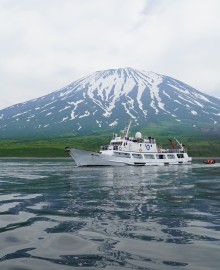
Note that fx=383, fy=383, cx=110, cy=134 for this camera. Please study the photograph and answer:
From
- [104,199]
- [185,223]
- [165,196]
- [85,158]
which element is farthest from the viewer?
[85,158]

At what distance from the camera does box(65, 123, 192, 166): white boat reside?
7962cm

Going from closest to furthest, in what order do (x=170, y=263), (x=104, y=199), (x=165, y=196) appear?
1. (x=170, y=263)
2. (x=104, y=199)
3. (x=165, y=196)

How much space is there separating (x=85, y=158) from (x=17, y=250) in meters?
67.7

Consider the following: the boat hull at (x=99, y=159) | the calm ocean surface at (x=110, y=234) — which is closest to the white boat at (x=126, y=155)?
the boat hull at (x=99, y=159)

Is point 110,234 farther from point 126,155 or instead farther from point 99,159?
point 126,155

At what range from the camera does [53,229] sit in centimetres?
1466

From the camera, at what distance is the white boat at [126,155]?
7962cm

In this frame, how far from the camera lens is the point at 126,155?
275ft

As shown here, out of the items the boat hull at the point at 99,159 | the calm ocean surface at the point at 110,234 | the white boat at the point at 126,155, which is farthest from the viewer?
the white boat at the point at 126,155

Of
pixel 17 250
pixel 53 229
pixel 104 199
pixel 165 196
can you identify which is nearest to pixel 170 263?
pixel 17 250

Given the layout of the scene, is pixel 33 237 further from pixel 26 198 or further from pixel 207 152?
pixel 207 152

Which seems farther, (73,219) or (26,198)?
(26,198)

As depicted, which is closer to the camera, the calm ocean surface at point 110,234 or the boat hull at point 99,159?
the calm ocean surface at point 110,234

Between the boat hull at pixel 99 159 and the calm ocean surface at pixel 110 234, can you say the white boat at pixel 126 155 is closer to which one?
Result: the boat hull at pixel 99 159
